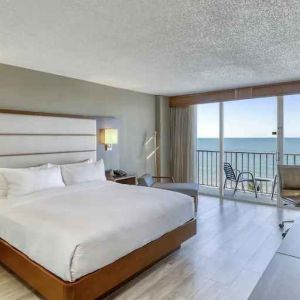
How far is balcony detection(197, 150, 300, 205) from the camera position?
561 cm

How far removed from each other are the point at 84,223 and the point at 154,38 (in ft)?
6.19

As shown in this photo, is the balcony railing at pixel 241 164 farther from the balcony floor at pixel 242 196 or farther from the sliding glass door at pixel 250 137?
the balcony floor at pixel 242 196

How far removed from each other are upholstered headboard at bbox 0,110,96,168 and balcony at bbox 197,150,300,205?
3.15 meters

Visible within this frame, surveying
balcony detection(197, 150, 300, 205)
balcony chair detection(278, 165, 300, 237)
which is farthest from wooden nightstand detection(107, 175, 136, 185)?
balcony chair detection(278, 165, 300, 237)

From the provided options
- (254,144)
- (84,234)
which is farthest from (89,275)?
(254,144)

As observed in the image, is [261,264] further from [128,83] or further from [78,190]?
[128,83]

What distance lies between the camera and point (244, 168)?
6.54 meters

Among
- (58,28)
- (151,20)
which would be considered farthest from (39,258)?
(151,20)

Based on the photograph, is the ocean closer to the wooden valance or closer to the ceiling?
the wooden valance

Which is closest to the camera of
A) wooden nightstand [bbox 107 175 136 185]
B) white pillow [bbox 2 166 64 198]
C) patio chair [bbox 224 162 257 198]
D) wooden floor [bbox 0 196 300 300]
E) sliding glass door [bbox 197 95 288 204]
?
wooden floor [bbox 0 196 300 300]

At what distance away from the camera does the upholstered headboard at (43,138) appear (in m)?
3.36

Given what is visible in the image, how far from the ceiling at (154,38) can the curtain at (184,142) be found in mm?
1855

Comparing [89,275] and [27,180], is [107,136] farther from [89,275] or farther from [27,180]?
[89,275]

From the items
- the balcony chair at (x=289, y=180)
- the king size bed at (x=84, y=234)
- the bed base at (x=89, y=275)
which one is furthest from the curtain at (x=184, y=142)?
the bed base at (x=89, y=275)
